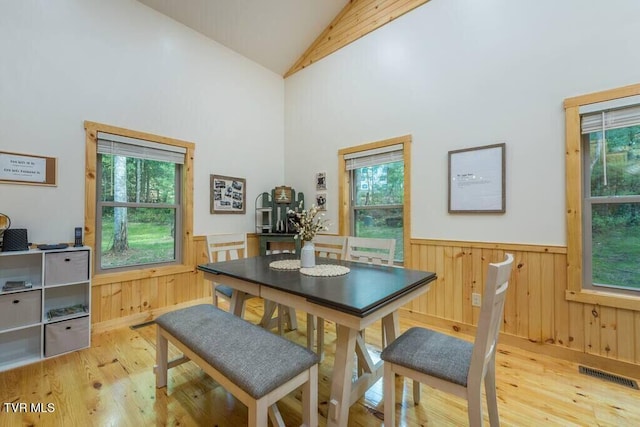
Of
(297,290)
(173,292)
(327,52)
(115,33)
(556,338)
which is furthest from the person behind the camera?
(327,52)

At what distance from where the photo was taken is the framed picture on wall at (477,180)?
8.00ft

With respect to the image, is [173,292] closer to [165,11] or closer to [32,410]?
[32,410]

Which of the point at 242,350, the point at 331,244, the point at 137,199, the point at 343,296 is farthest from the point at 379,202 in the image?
the point at 137,199

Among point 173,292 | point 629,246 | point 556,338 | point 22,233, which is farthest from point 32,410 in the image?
point 629,246

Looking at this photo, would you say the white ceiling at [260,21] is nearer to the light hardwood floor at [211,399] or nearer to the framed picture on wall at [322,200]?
the framed picture on wall at [322,200]

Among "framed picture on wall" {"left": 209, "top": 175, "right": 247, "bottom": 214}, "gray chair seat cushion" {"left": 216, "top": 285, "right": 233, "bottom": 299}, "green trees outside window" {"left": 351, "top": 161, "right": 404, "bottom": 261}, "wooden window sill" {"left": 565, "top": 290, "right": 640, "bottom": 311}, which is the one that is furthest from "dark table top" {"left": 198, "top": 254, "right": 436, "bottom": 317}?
"framed picture on wall" {"left": 209, "top": 175, "right": 247, "bottom": 214}

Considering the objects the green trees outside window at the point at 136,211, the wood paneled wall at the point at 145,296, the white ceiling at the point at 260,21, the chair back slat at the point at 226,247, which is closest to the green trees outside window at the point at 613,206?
the chair back slat at the point at 226,247

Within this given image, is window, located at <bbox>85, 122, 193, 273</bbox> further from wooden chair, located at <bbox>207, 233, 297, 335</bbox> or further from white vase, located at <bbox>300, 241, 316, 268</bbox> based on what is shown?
white vase, located at <bbox>300, 241, 316, 268</bbox>

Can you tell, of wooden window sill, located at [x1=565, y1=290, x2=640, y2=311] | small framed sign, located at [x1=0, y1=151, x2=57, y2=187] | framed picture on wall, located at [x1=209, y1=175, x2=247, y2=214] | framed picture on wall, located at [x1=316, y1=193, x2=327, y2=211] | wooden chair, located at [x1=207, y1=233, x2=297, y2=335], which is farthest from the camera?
framed picture on wall, located at [x1=316, y1=193, x2=327, y2=211]

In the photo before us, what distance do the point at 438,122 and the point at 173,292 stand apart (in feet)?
11.1

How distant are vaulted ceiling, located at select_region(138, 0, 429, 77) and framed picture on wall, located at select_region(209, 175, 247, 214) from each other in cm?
175

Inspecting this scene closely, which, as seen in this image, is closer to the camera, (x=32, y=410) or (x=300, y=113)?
(x=32, y=410)

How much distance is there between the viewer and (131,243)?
9.75 feet

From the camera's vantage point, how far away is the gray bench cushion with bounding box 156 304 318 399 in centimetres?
116
